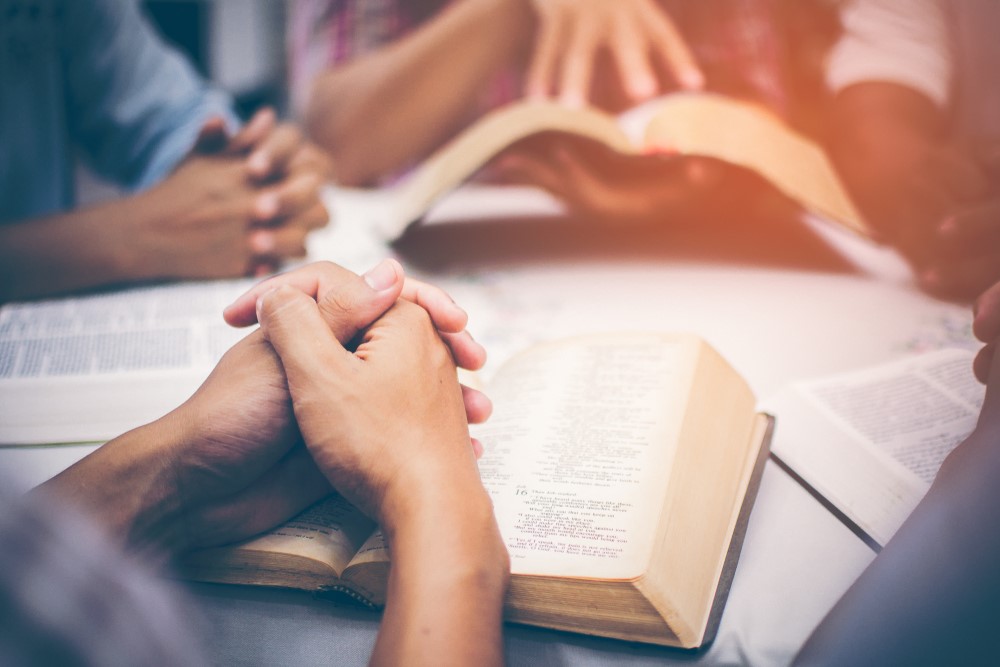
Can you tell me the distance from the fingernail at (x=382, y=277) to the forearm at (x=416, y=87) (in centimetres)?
71

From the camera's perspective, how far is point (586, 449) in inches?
14.3

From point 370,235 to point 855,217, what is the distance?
21.3 inches

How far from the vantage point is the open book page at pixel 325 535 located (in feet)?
1.06

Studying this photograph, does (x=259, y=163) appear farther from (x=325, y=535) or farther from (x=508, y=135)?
(x=325, y=535)

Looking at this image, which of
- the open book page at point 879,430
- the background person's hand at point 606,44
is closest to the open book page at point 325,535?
the open book page at point 879,430

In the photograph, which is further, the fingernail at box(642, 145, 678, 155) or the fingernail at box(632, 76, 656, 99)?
the fingernail at box(632, 76, 656, 99)

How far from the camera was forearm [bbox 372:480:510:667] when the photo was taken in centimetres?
25

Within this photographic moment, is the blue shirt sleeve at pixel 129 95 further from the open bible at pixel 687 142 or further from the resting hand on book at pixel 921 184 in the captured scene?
the resting hand on book at pixel 921 184

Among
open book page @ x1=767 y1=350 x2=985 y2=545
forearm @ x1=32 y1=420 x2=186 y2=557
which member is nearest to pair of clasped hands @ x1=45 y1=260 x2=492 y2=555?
forearm @ x1=32 y1=420 x2=186 y2=557

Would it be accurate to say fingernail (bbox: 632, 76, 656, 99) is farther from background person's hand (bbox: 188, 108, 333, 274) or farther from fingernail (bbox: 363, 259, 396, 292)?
fingernail (bbox: 363, 259, 396, 292)

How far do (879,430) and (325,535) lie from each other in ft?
1.13

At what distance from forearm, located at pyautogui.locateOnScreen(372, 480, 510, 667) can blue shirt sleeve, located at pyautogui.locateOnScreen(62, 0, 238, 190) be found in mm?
705

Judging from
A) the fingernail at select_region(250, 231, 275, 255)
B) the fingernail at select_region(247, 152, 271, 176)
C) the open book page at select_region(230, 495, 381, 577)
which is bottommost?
the fingernail at select_region(250, 231, 275, 255)

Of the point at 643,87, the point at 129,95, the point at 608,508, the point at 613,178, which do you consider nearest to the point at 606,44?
the point at 643,87
